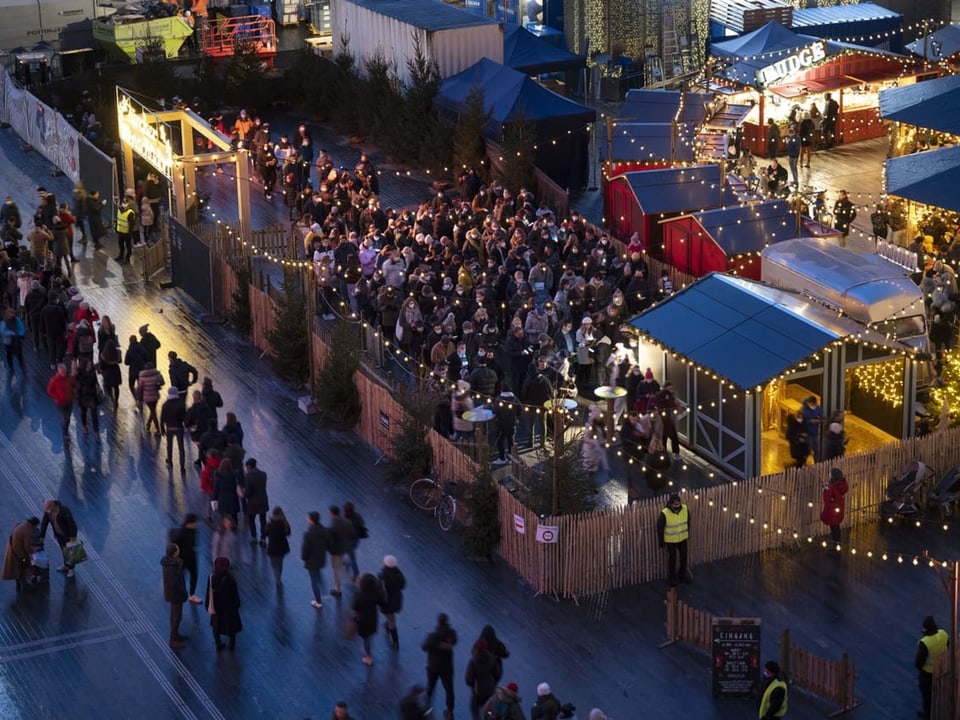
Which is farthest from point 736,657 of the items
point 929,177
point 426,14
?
point 426,14

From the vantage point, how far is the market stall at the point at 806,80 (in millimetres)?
41469

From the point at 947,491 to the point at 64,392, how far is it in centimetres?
1269

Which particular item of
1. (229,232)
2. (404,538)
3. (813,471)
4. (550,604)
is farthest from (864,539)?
(229,232)

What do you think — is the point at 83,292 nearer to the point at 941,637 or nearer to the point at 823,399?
the point at 823,399

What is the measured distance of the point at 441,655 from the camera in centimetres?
1844

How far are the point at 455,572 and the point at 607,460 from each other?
12.6 feet

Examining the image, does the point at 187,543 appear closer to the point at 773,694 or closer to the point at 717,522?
→ the point at 717,522

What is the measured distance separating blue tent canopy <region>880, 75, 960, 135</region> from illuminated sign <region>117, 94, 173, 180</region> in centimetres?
1492

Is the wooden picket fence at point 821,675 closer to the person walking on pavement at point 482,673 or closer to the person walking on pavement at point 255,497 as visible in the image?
the person walking on pavement at point 482,673

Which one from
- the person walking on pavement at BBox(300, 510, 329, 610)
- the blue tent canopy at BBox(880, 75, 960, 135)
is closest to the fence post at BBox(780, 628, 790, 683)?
the person walking on pavement at BBox(300, 510, 329, 610)

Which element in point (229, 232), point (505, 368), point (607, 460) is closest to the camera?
point (607, 460)

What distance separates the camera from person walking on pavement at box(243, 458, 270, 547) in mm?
22344

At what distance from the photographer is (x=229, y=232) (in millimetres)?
32156

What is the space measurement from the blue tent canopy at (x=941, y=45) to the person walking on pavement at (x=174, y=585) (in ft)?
102
